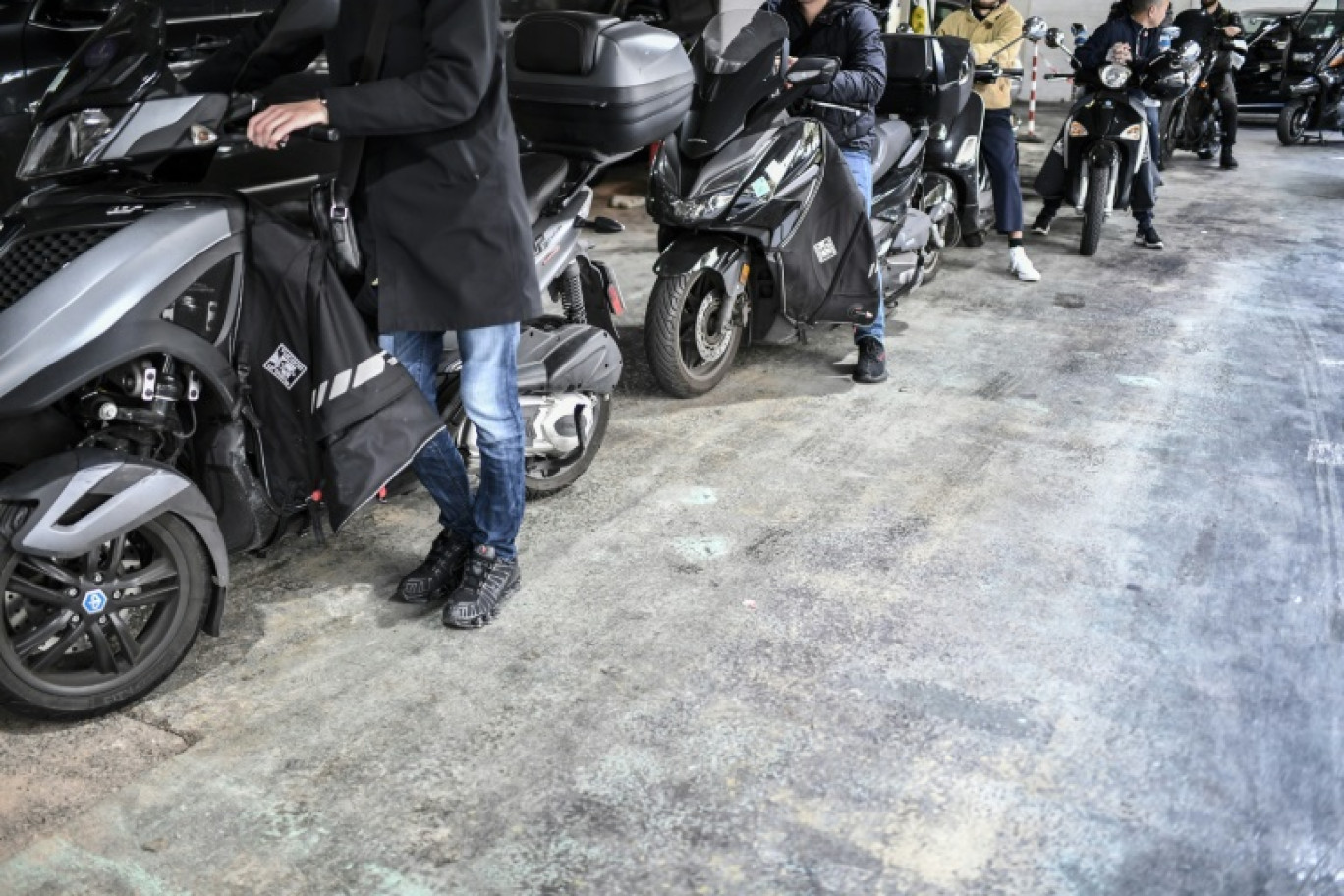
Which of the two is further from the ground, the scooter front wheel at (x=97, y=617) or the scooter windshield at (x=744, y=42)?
the scooter windshield at (x=744, y=42)

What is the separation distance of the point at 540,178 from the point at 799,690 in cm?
174

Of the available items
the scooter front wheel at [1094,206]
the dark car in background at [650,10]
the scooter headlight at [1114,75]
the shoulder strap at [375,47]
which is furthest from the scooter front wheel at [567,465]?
the dark car in background at [650,10]

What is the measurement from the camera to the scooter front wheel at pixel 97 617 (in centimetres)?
284

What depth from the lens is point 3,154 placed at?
5.94m

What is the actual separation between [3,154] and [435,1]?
12.7 feet

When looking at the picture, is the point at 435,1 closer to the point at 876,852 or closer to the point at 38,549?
the point at 38,549

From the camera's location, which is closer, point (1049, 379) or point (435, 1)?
point (435, 1)

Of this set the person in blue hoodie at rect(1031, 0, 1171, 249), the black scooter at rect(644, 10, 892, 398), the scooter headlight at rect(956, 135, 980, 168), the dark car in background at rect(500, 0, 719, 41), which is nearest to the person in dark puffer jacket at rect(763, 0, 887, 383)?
the black scooter at rect(644, 10, 892, 398)

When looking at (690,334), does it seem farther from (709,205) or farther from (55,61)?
(55,61)

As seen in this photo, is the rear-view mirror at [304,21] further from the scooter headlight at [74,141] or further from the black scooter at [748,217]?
the black scooter at [748,217]

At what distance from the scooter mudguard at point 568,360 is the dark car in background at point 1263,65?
11689 mm

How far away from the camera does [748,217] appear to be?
503 centimetres

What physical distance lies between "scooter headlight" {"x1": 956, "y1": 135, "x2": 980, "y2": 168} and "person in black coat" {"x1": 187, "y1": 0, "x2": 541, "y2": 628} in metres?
4.38

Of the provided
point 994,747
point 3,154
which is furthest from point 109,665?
point 3,154
